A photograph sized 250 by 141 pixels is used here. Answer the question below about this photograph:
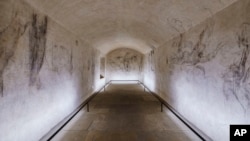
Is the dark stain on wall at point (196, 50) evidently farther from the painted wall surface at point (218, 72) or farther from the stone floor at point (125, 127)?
the stone floor at point (125, 127)

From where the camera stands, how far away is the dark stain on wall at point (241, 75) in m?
2.48

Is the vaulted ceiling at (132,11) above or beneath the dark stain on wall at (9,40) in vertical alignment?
above

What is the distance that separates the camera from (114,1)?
4199 mm

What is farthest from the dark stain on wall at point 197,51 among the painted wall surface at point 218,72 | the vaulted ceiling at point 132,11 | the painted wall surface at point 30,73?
the painted wall surface at point 30,73

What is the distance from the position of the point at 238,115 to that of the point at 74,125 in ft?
11.3

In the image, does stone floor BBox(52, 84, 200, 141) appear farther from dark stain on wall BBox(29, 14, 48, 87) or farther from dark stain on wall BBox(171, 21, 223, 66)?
dark stain on wall BBox(171, 21, 223, 66)

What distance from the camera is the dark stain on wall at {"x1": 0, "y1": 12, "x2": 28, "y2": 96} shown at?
93.7 inches

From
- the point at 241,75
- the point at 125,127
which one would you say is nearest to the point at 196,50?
the point at 241,75

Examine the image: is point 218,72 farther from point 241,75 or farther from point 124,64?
point 124,64

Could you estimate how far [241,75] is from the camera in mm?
2611

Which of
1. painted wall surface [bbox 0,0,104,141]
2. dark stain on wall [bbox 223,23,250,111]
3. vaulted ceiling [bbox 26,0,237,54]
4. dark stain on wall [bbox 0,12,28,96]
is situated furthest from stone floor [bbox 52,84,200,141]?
vaulted ceiling [bbox 26,0,237,54]

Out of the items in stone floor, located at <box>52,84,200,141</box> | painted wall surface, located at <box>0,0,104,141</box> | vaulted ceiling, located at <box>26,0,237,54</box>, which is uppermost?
vaulted ceiling, located at <box>26,0,237,54</box>

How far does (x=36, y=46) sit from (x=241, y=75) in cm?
332

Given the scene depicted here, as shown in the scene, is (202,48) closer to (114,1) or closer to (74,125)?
(114,1)
